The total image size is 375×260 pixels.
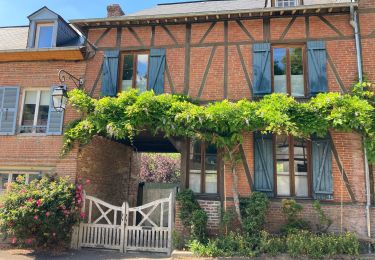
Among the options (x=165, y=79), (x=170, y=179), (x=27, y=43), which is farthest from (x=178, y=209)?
(x=170, y=179)

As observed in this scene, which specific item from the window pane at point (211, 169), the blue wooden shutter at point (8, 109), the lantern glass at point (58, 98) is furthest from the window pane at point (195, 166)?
the blue wooden shutter at point (8, 109)

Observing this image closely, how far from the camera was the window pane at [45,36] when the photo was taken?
31.7 ft

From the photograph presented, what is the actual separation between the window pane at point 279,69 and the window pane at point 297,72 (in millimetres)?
211

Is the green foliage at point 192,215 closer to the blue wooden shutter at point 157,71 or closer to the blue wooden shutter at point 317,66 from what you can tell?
the blue wooden shutter at point 157,71

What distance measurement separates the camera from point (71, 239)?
8.09m

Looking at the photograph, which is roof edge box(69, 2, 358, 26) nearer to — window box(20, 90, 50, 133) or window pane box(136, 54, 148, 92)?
window pane box(136, 54, 148, 92)

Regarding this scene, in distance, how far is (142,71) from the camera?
368 inches

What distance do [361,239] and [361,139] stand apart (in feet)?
7.79

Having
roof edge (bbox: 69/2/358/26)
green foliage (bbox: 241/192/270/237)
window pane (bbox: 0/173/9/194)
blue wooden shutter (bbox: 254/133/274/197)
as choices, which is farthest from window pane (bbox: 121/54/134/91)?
green foliage (bbox: 241/192/270/237)

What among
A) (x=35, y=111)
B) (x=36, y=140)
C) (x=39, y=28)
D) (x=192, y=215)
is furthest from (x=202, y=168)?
(x=39, y=28)

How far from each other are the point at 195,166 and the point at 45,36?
6.15 m

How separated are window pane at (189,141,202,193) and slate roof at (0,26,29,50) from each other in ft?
20.4

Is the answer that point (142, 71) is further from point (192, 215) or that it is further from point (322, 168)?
point (322, 168)

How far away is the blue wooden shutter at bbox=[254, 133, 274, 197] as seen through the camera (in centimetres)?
796
